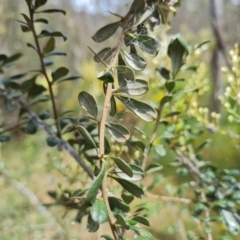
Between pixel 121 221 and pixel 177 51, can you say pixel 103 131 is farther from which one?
pixel 177 51

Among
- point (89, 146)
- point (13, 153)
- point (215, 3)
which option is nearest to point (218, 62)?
point (215, 3)

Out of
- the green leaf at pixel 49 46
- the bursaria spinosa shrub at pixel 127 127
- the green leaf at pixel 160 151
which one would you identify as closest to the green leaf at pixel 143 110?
the bursaria spinosa shrub at pixel 127 127

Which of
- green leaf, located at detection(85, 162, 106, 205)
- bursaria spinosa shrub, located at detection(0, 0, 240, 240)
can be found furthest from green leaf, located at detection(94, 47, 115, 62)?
green leaf, located at detection(85, 162, 106, 205)

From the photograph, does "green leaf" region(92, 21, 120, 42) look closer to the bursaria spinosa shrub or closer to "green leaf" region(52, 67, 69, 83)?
the bursaria spinosa shrub

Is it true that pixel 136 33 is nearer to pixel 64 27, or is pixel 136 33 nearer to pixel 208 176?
pixel 208 176

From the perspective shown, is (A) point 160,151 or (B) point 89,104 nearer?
(B) point 89,104

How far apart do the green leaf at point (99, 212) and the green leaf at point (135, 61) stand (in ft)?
0.35

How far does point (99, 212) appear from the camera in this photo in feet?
0.78

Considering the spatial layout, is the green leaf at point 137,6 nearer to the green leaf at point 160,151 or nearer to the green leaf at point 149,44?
the green leaf at point 149,44

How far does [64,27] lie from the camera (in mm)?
2717

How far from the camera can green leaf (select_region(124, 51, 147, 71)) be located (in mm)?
284

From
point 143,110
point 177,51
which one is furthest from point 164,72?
point 143,110

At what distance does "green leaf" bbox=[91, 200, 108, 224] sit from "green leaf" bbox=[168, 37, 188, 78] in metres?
0.19

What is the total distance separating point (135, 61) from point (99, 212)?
0.12 meters
